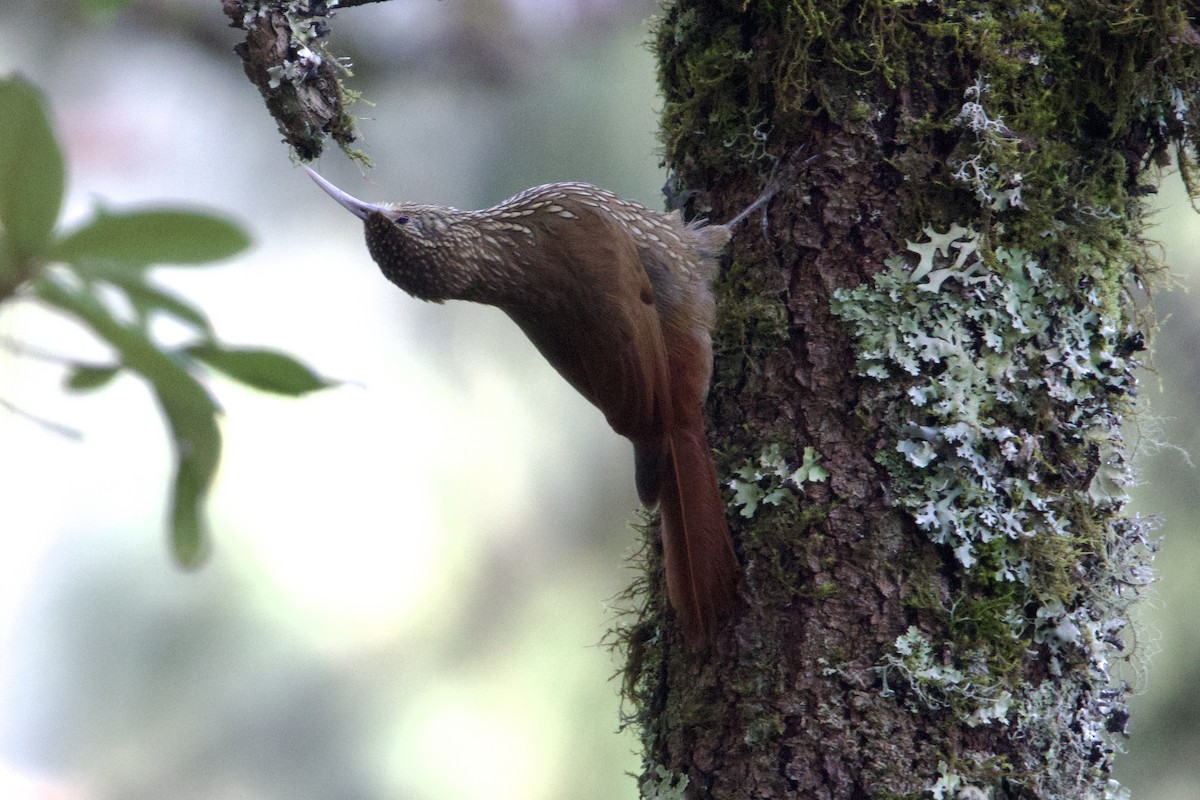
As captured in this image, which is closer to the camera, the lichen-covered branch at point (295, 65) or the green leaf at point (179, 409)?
the green leaf at point (179, 409)

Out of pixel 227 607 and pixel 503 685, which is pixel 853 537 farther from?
pixel 227 607

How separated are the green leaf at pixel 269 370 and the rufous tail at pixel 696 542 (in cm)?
148

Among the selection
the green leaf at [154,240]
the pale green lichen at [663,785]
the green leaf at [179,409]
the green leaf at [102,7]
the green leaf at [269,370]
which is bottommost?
the green leaf at [179,409]

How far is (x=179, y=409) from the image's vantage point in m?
0.50

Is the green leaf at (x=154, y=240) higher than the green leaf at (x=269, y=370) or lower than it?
higher

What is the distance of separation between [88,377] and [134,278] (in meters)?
0.08

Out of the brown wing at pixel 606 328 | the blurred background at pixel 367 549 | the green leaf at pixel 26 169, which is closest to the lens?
the green leaf at pixel 26 169

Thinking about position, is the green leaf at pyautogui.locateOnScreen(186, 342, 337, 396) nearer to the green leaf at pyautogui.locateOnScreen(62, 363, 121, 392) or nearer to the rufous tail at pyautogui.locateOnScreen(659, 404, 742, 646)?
the green leaf at pyautogui.locateOnScreen(62, 363, 121, 392)

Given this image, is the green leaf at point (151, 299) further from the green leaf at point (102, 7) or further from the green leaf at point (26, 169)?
the green leaf at point (102, 7)

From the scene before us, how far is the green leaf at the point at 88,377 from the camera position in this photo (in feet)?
1.64

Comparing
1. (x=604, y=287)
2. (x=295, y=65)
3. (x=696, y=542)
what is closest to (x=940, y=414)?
(x=696, y=542)

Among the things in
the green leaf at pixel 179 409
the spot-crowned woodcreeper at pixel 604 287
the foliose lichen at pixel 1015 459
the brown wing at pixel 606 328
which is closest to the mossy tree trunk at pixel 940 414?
the foliose lichen at pixel 1015 459

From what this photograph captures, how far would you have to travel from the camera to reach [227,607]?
3885mm

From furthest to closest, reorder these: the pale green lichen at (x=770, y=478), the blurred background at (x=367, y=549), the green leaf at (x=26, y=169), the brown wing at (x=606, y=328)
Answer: the blurred background at (x=367, y=549) < the brown wing at (x=606, y=328) < the pale green lichen at (x=770, y=478) < the green leaf at (x=26, y=169)
